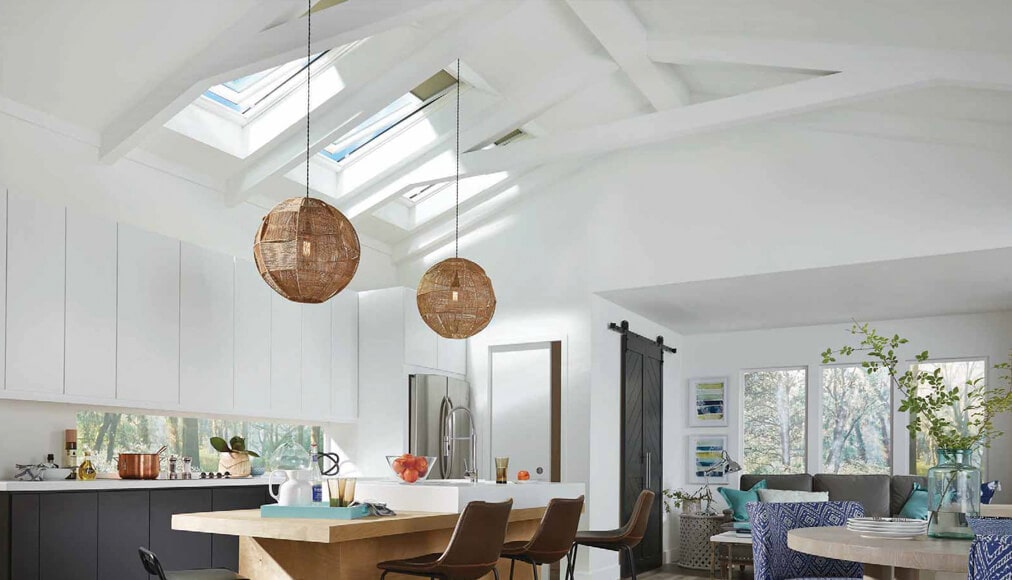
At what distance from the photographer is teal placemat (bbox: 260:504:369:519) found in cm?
375

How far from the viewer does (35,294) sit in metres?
4.80

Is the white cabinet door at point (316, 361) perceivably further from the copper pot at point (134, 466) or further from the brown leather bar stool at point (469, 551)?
the brown leather bar stool at point (469, 551)

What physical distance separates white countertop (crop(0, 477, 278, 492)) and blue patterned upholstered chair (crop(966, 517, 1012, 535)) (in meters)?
3.03

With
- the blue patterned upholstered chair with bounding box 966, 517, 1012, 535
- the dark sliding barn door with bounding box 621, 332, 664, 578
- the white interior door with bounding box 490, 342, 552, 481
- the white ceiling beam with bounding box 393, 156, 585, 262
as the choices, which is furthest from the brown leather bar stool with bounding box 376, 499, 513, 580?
the white ceiling beam with bounding box 393, 156, 585, 262

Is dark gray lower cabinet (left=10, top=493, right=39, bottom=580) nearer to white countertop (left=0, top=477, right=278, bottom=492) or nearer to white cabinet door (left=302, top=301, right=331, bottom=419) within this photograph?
white countertop (left=0, top=477, right=278, bottom=492)

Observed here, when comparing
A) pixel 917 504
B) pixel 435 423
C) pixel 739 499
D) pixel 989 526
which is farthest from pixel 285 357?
pixel 917 504

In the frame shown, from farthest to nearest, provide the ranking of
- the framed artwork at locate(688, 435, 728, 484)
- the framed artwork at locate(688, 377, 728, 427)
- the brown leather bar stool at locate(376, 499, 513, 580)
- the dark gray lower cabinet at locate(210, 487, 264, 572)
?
the framed artwork at locate(688, 377, 728, 427) < the framed artwork at locate(688, 435, 728, 484) < the dark gray lower cabinet at locate(210, 487, 264, 572) < the brown leather bar stool at locate(376, 499, 513, 580)

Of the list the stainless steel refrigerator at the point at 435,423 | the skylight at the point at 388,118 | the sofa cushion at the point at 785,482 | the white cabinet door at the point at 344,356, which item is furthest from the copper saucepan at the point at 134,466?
the sofa cushion at the point at 785,482

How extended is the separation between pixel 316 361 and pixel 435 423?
1.19 meters

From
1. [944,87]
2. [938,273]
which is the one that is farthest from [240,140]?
[938,273]

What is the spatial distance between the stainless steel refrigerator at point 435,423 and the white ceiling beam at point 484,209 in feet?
4.50

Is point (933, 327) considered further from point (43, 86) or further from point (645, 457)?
point (43, 86)

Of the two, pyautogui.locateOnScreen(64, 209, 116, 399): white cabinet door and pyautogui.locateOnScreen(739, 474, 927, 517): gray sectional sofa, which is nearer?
pyautogui.locateOnScreen(64, 209, 116, 399): white cabinet door

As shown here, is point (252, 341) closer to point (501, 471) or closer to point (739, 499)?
point (501, 471)
